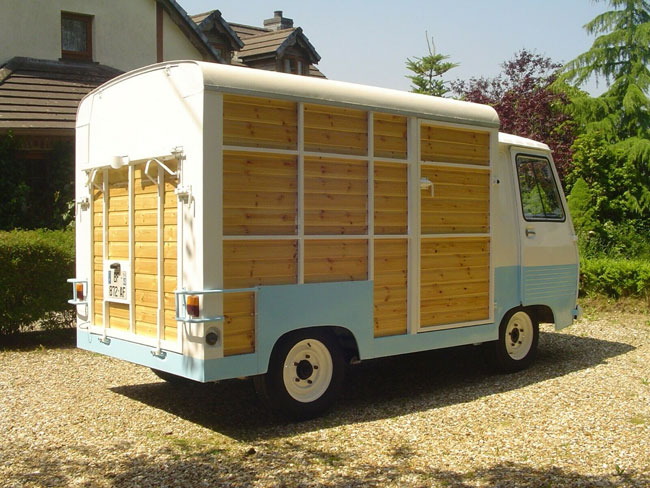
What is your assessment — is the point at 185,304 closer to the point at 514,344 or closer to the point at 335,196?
the point at 335,196

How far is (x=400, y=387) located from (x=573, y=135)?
1595 centimetres

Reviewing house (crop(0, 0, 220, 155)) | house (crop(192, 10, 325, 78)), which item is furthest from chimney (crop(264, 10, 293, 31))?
house (crop(0, 0, 220, 155))

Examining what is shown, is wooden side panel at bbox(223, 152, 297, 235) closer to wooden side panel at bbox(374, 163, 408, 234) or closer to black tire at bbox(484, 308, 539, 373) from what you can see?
wooden side panel at bbox(374, 163, 408, 234)

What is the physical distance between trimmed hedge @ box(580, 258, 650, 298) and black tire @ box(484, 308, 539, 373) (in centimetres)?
491

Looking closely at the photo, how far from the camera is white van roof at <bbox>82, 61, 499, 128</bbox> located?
590 centimetres

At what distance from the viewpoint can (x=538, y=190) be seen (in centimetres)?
858

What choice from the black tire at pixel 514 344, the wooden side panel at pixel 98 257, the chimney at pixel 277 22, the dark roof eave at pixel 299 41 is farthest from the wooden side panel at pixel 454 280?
the chimney at pixel 277 22

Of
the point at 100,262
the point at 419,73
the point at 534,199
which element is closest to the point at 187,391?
the point at 100,262

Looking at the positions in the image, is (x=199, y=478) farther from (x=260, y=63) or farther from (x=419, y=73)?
(x=419, y=73)

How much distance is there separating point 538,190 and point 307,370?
12.0 feet

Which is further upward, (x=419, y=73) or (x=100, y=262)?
(x=419, y=73)

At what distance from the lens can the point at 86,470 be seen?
524cm

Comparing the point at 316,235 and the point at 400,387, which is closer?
the point at 316,235

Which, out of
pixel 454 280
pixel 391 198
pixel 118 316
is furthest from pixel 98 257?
pixel 454 280
